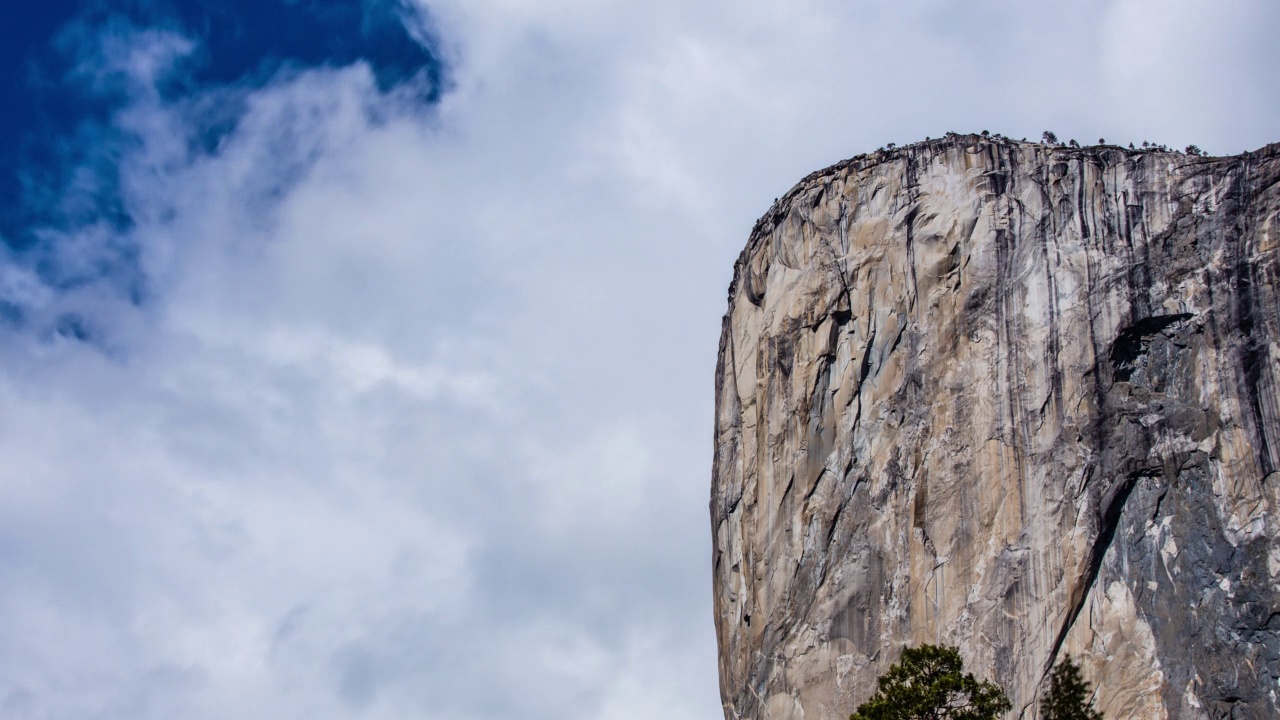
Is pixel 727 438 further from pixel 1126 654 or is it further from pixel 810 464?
pixel 1126 654

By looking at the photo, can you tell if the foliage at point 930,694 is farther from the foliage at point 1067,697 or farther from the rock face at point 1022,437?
the rock face at point 1022,437

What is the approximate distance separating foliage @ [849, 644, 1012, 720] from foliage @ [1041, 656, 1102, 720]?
16.3 feet

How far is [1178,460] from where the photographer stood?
1866 inches

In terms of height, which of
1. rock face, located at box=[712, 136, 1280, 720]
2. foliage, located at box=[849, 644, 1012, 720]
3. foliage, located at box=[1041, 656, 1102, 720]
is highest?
rock face, located at box=[712, 136, 1280, 720]

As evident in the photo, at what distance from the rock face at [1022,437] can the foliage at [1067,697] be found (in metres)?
0.45

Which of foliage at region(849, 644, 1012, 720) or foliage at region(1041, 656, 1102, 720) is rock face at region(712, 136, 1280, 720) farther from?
foliage at region(849, 644, 1012, 720)

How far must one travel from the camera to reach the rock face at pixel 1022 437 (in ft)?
152

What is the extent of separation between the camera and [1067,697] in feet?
150

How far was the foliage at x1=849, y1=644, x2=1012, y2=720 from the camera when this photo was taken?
4003 centimetres

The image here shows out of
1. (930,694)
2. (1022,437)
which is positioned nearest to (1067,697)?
(930,694)

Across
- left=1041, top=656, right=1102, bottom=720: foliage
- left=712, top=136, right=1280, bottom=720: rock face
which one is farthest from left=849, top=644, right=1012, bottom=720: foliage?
left=712, top=136, right=1280, bottom=720: rock face

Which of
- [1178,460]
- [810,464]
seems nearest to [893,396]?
[810,464]

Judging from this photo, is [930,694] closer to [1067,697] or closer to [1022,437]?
[1067,697]

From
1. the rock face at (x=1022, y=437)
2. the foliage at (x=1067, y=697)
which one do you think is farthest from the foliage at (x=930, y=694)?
the rock face at (x=1022, y=437)
